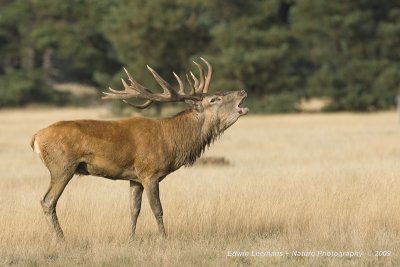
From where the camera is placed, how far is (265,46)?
45375mm

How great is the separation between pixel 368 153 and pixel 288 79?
26562 millimetres

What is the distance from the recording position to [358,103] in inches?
1791

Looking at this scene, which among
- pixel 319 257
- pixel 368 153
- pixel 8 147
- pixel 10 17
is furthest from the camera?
pixel 10 17

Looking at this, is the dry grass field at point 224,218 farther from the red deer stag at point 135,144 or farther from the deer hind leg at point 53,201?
the red deer stag at point 135,144

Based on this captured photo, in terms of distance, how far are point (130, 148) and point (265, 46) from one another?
37196 mm

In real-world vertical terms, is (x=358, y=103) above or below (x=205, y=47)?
below

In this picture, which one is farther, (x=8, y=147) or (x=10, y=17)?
(x=10, y=17)

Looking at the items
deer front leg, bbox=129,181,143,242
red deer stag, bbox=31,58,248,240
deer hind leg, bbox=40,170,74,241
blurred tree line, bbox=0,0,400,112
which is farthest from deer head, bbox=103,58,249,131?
blurred tree line, bbox=0,0,400,112

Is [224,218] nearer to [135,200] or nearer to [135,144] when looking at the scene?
[135,200]

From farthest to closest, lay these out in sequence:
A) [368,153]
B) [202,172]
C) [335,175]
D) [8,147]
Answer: [8,147], [368,153], [202,172], [335,175]

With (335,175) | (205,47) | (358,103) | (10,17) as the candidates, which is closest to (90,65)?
(10,17)

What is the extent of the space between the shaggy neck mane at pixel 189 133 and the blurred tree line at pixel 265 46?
34.4m

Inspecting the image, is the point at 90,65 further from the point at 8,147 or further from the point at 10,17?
Answer: the point at 8,147

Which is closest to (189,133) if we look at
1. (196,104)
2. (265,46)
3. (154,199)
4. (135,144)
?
(196,104)
